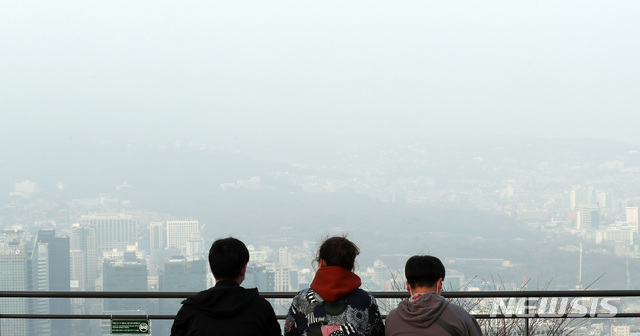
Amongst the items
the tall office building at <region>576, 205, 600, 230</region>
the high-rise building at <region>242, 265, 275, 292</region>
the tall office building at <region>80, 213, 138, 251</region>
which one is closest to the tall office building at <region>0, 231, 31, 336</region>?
the high-rise building at <region>242, 265, 275, 292</region>

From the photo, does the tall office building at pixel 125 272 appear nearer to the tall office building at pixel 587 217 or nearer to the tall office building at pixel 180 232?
the tall office building at pixel 180 232

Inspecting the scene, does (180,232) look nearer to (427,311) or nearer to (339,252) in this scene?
(339,252)

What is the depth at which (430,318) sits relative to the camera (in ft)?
7.78

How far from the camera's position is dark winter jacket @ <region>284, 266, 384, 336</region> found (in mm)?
2523

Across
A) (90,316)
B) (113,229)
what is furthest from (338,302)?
(113,229)

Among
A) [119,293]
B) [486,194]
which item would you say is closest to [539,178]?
[486,194]

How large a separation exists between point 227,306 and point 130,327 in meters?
2.21

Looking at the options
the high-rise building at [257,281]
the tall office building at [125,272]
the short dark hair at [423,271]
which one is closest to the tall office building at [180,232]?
the tall office building at [125,272]

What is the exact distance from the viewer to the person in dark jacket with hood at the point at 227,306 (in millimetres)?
2432

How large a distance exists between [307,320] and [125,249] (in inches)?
973

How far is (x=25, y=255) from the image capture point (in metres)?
18.3

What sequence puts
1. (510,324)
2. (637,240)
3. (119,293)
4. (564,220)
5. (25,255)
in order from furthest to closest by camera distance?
(564,220) → (637,240) → (25,255) → (510,324) → (119,293)

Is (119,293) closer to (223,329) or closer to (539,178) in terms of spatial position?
(223,329)

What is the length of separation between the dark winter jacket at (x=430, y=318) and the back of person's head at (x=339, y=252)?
26 cm
